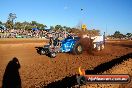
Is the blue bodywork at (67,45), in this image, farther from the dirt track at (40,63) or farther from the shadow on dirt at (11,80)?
the shadow on dirt at (11,80)

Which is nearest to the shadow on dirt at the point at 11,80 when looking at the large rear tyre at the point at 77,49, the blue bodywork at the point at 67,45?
the blue bodywork at the point at 67,45

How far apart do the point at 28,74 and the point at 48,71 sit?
1139 mm

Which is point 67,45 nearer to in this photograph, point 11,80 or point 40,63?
point 40,63

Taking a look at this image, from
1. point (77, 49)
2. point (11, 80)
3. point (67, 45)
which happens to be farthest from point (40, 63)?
point (11, 80)

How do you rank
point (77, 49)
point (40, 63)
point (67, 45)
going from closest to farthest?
point (40, 63)
point (67, 45)
point (77, 49)

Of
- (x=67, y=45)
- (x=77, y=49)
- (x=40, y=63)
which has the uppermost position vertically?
(x=67, y=45)

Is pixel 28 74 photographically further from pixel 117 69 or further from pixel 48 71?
pixel 117 69

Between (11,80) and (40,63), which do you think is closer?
(11,80)

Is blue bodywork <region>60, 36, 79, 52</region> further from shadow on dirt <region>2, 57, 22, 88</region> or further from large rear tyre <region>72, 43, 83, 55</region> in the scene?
shadow on dirt <region>2, 57, 22, 88</region>

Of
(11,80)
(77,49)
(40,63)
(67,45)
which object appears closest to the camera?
(11,80)

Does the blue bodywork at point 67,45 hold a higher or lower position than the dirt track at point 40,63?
higher

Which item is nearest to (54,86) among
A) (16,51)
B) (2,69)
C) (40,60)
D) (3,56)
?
(2,69)

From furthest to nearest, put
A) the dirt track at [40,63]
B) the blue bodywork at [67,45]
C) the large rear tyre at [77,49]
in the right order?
1. the large rear tyre at [77,49]
2. the blue bodywork at [67,45]
3. the dirt track at [40,63]

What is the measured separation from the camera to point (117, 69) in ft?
30.6
